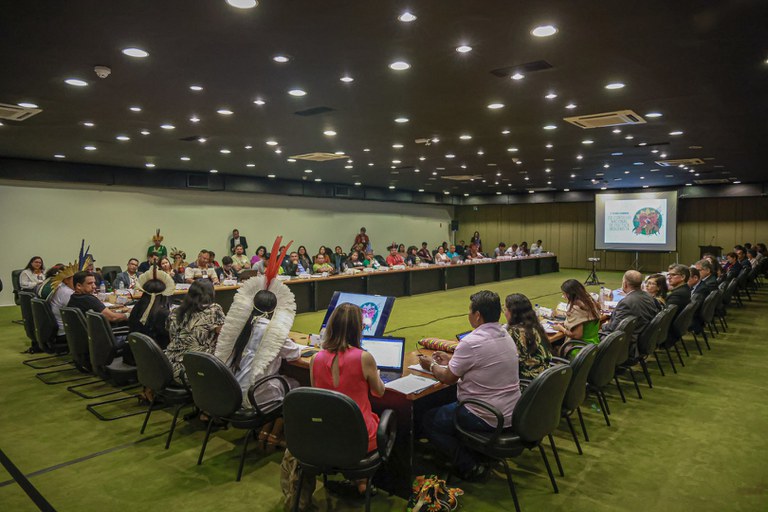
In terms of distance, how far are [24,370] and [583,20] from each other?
21.9 ft

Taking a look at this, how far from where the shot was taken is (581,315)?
4.29m

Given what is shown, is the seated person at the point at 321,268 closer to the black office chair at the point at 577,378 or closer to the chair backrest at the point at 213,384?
the chair backrest at the point at 213,384

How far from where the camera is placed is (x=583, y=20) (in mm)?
3389

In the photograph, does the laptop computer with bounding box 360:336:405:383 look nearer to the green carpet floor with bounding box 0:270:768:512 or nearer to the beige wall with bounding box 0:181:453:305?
the green carpet floor with bounding box 0:270:768:512

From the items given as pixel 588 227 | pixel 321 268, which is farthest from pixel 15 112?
pixel 588 227

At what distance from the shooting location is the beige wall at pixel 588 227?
56.7 ft

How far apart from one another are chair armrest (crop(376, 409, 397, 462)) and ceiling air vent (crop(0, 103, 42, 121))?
597 centimetres

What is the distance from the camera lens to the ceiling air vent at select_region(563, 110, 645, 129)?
6.33 meters

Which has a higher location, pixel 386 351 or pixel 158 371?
pixel 386 351

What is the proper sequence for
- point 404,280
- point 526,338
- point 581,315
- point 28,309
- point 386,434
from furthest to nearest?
point 404,280 → point 28,309 → point 581,315 → point 526,338 → point 386,434

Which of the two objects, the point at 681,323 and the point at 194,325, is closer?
the point at 194,325

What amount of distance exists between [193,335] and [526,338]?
2458 mm

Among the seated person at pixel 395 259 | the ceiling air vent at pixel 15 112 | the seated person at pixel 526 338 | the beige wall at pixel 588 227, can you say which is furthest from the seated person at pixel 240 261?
the beige wall at pixel 588 227

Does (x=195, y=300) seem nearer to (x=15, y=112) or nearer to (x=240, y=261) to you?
(x=15, y=112)
